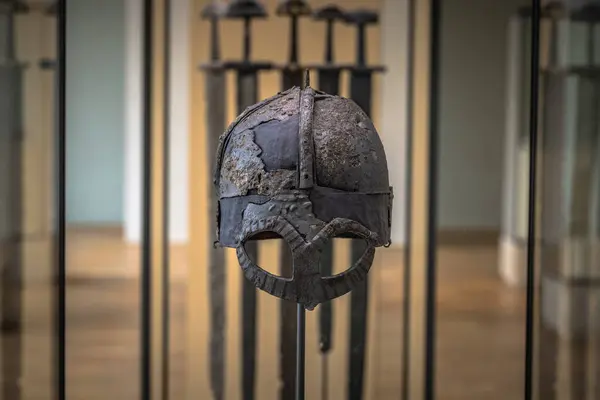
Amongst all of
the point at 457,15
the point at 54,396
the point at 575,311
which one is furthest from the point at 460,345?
the point at 54,396

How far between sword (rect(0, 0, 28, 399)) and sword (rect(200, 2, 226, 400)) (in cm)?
47

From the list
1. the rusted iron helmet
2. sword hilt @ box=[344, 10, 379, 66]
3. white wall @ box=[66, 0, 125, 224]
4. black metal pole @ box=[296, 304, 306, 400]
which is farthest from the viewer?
sword hilt @ box=[344, 10, 379, 66]

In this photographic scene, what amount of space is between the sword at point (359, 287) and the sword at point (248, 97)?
23 cm

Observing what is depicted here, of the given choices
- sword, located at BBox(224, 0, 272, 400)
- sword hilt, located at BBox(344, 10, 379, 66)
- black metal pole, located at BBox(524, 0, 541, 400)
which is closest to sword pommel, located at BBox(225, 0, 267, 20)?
sword, located at BBox(224, 0, 272, 400)

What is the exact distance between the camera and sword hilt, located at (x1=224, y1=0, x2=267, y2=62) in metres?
2.35

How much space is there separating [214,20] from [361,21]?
15.3 inches

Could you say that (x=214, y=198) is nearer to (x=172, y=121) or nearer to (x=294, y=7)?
(x=172, y=121)

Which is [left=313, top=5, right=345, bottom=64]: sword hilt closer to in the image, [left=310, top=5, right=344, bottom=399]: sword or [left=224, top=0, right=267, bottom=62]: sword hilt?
[left=310, top=5, right=344, bottom=399]: sword

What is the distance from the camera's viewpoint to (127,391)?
2318 millimetres

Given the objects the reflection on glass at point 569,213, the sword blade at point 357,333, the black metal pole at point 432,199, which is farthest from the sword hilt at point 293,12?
the reflection on glass at point 569,213

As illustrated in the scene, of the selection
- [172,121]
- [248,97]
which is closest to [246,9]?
[248,97]

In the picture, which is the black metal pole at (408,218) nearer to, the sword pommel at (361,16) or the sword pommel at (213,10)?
the sword pommel at (361,16)

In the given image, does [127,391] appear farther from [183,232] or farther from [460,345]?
[460,345]

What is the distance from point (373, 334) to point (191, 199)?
60 cm
